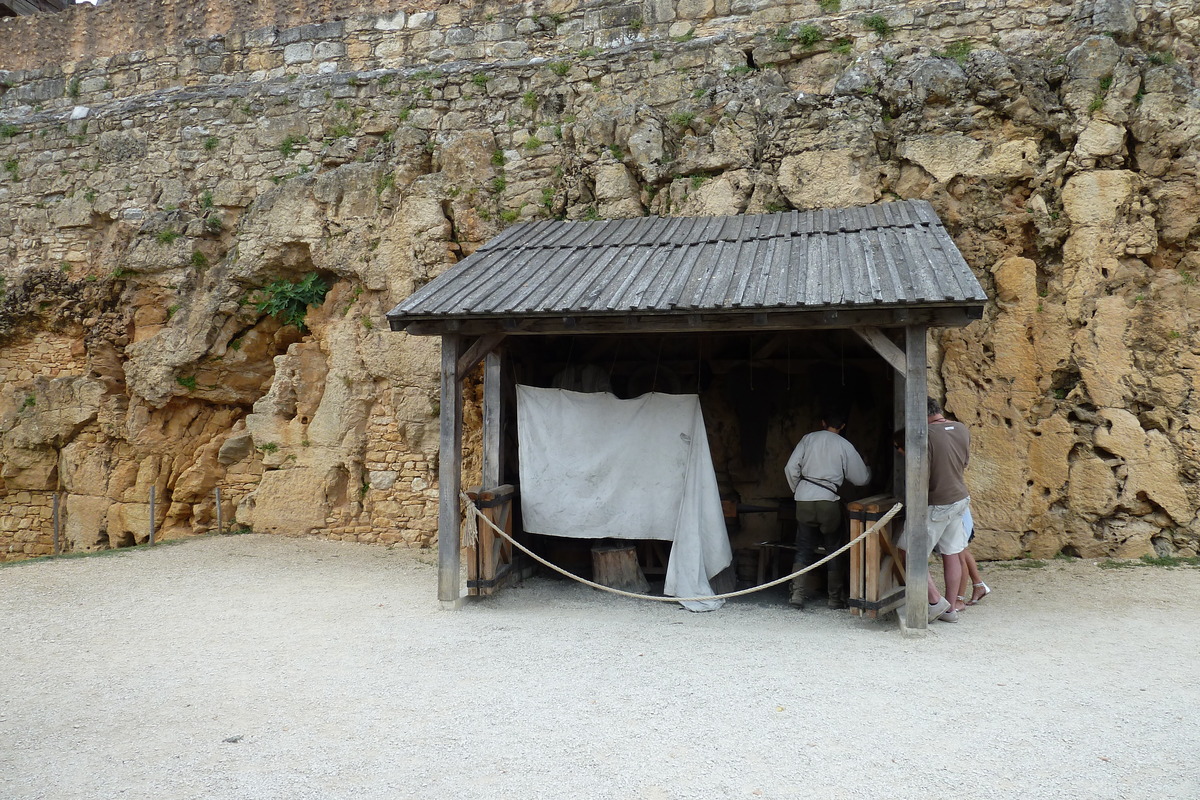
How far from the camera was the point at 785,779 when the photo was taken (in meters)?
3.36

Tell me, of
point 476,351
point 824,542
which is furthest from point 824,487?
point 476,351

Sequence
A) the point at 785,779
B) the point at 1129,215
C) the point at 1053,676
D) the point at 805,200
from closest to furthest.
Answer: the point at 785,779
the point at 1053,676
the point at 1129,215
the point at 805,200

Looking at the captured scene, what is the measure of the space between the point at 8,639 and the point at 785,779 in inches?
200

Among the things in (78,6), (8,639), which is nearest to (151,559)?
(8,639)

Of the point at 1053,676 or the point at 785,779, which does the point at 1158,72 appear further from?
the point at 785,779

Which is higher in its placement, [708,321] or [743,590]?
[708,321]

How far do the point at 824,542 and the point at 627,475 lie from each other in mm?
1583

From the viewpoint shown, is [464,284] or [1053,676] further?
[464,284]

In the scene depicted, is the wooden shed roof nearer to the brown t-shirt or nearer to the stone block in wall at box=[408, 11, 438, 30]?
the brown t-shirt

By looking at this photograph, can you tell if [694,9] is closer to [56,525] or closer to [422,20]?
[422,20]

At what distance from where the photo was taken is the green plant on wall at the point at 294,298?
368 inches

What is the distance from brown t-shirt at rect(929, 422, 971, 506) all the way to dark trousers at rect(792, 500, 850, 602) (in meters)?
0.76

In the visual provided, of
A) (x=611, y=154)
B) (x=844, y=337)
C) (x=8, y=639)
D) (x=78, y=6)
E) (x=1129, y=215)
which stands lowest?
(x=8, y=639)

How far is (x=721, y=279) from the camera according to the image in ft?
19.1
